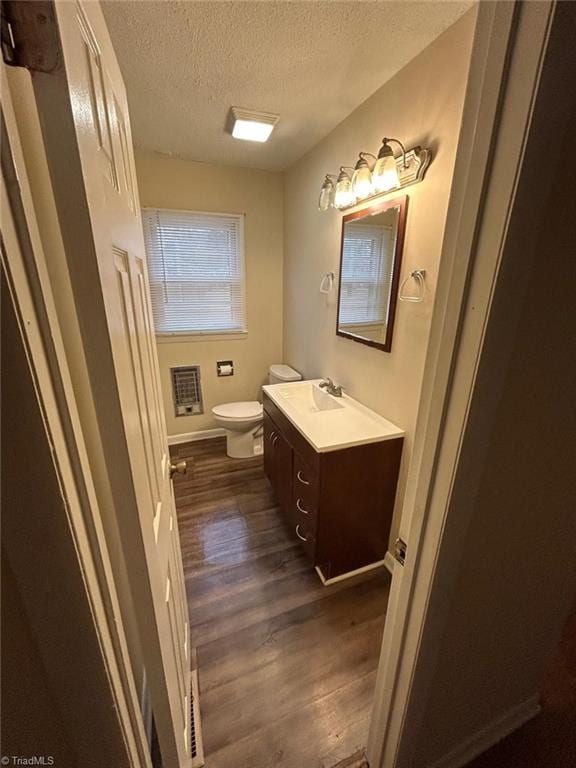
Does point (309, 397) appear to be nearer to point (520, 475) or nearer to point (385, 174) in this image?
point (385, 174)

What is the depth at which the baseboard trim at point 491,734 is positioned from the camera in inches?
39.4

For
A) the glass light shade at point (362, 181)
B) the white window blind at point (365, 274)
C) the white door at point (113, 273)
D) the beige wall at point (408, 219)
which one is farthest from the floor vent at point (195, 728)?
the glass light shade at point (362, 181)

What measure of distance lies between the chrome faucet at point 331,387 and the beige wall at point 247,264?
1105 millimetres

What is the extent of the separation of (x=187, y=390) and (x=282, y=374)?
97 cm

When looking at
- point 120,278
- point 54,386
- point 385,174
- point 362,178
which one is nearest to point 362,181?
point 362,178

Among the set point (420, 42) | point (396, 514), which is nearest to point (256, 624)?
point (396, 514)

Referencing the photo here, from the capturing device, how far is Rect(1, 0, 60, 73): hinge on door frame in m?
0.33

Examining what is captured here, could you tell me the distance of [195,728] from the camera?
3.56 ft

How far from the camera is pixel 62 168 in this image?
37cm

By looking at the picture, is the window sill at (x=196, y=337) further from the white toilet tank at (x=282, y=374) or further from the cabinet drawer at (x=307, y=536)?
the cabinet drawer at (x=307, y=536)

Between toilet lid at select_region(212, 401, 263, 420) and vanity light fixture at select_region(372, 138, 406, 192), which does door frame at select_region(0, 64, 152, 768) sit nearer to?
vanity light fixture at select_region(372, 138, 406, 192)

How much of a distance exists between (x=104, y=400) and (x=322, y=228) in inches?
80.2

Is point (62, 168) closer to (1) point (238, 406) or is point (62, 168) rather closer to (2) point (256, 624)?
(2) point (256, 624)

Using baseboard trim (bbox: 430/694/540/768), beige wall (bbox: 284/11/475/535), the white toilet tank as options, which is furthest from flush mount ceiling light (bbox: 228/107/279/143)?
baseboard trim (bbox: 430/694/540/768)
